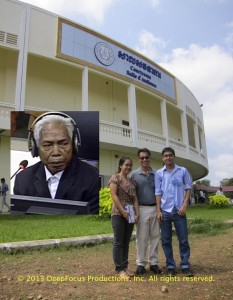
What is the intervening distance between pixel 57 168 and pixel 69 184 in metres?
0.26

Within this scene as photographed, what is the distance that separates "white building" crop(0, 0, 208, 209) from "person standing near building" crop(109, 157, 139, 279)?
8.34m

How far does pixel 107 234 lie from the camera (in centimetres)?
597

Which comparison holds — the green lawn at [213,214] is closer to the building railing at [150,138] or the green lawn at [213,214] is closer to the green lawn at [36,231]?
the building railing at [150,138]

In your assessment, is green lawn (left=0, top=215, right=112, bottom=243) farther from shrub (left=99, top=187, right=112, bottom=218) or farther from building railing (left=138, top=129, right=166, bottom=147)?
building railing (left=138, top=129, right=166, bottom=147)

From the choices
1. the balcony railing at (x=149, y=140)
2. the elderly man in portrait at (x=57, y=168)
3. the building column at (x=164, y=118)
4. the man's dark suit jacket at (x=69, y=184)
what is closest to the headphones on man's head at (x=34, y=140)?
the elderly man in portrait at (x=57, y=168)

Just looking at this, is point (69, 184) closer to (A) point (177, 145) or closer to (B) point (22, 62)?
(B) point (22, 62)

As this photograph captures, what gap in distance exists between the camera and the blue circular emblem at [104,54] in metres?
14.2

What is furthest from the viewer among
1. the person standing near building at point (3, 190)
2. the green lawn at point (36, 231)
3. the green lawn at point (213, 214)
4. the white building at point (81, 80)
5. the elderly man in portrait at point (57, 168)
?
the white building at point (81, 80)

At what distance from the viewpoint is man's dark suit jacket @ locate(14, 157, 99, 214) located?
4.00 metres

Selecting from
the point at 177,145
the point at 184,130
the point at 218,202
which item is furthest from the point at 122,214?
the point at 184,130

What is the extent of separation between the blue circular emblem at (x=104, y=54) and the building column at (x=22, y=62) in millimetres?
3138

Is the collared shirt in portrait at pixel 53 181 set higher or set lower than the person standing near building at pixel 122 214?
higher

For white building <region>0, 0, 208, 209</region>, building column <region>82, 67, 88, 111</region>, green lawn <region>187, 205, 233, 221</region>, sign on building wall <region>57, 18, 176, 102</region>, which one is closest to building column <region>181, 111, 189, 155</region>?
white building <region>0, 0, 208, 209</region>

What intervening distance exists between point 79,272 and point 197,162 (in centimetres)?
1692
